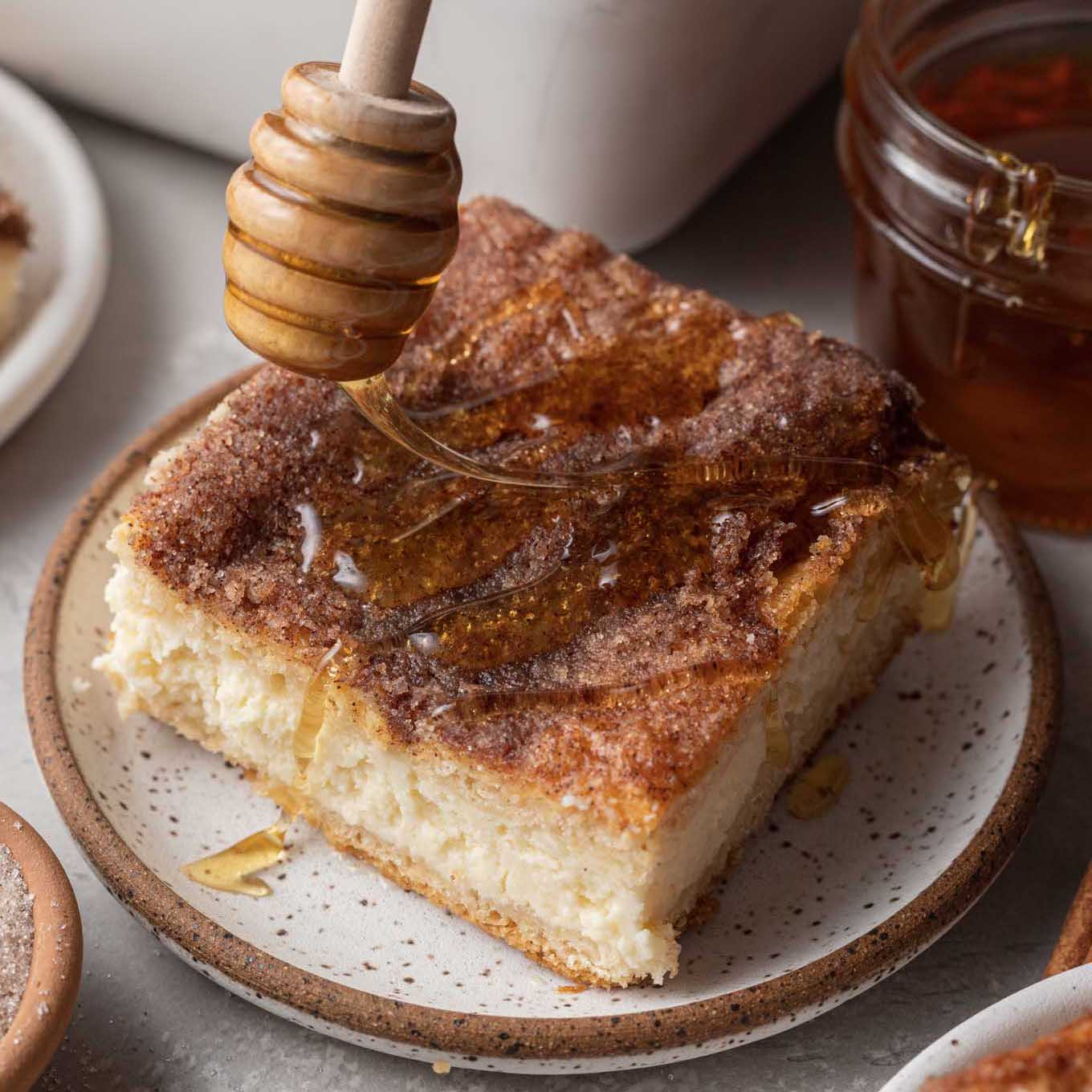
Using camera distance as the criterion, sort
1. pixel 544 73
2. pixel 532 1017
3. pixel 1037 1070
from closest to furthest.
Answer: pixel 1037 1070, pixel 532 1017, pixel 544 73

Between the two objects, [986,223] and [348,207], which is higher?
[348,207]

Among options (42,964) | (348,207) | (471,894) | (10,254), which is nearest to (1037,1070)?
(471,894)

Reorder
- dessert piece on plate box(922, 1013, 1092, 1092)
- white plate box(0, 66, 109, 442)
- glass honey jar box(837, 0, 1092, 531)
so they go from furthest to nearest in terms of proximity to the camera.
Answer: white plate box(0, 66, 109, 442), glass honey jar box(837, 0, 1092, 531), dessert piece on plate box(922, 1013, 1092, 1092)

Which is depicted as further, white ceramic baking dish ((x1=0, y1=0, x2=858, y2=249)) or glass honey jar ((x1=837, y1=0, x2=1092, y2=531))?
white ceramic baking dish ((x1=0, y1=0, x2=858, y2=249))

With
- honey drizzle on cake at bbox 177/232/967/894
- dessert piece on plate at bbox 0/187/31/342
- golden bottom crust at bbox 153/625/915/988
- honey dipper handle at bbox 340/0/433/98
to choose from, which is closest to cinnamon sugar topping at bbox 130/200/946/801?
honey drizzle on cake at bbox 177/232/967/894

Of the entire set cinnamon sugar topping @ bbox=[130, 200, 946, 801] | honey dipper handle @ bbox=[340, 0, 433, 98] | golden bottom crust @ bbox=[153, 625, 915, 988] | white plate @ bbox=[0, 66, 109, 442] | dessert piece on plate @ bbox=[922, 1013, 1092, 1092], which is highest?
honey dipper handle @ bbox=[340, 0, 433, 98]

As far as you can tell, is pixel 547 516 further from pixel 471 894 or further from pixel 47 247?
pixel 47 247

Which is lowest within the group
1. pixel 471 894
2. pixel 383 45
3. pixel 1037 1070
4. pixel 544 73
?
pixel 471 894

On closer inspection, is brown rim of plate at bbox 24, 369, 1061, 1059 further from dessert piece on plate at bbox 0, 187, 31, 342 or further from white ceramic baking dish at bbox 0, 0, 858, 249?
white ceramic baking dish at bbox 0, 0, 858, 249
